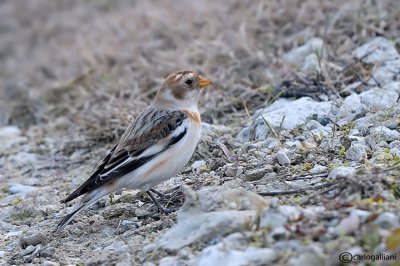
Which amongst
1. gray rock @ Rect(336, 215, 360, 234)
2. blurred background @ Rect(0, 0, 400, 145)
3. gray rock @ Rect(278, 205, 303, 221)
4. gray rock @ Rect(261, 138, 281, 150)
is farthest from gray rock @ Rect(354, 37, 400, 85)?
gray rock @ Rect(336, 215, 360, 234)

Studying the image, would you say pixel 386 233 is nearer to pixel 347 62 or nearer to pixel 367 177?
pixel 367 177

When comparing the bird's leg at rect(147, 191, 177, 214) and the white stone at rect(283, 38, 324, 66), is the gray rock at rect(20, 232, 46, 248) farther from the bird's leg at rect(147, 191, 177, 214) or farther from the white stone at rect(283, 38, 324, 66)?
the white stone at rect(283, 38, 324, 66)

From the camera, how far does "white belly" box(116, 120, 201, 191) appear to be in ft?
19.0

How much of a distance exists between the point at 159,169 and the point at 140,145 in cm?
24

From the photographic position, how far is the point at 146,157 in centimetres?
588

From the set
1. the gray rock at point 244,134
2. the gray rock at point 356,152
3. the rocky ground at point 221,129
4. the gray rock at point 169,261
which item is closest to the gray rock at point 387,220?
the rocky ground at point 221,129

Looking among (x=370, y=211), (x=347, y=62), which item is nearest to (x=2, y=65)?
(x=347, y=62)

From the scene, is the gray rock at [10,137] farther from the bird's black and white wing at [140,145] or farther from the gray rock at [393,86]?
the gray rock at [393,86]

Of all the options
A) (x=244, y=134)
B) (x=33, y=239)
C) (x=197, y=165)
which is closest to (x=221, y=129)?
(x=244, y=134)

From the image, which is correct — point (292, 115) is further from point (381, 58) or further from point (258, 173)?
point (381, 58)

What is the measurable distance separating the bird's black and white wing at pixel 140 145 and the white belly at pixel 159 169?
4 cm

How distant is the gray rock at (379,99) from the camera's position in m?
6.72

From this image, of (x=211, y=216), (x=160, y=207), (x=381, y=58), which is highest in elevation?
(x=211, y=216)

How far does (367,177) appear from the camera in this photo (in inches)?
186
